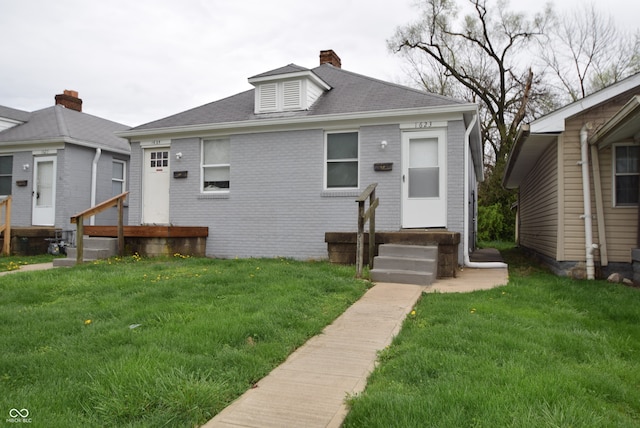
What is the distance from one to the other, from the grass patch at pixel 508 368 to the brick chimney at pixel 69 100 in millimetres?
16027

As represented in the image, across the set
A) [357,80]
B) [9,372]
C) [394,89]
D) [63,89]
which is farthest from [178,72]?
[9,372]

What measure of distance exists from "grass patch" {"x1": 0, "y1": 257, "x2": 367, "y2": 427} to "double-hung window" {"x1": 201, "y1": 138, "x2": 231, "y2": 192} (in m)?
4.11

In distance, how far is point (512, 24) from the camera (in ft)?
83.8

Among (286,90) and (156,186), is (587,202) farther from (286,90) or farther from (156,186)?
(156,186)

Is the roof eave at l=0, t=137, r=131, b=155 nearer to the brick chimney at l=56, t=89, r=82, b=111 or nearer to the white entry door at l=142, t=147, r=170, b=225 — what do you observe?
the white entry door at l=142, t=147, r=170, b=225

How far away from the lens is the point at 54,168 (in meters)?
13.6

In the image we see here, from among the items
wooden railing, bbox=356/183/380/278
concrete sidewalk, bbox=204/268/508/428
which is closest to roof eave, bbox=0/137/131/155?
wooden railing, bbox=356/183/380/278

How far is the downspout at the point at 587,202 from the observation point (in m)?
8.09

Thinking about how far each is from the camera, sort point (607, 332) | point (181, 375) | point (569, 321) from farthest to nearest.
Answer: point (569, 321) → point (607, 332) → point (181, 375)

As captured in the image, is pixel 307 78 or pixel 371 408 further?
pixel 307 78

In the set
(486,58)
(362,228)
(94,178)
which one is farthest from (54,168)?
(486,58)

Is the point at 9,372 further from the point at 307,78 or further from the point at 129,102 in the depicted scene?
the point at 129,102

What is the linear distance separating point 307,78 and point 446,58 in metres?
19.1

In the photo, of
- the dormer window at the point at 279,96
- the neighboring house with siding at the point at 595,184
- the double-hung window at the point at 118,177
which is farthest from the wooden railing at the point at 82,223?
the neighboring house with siding at the point at 595,184
